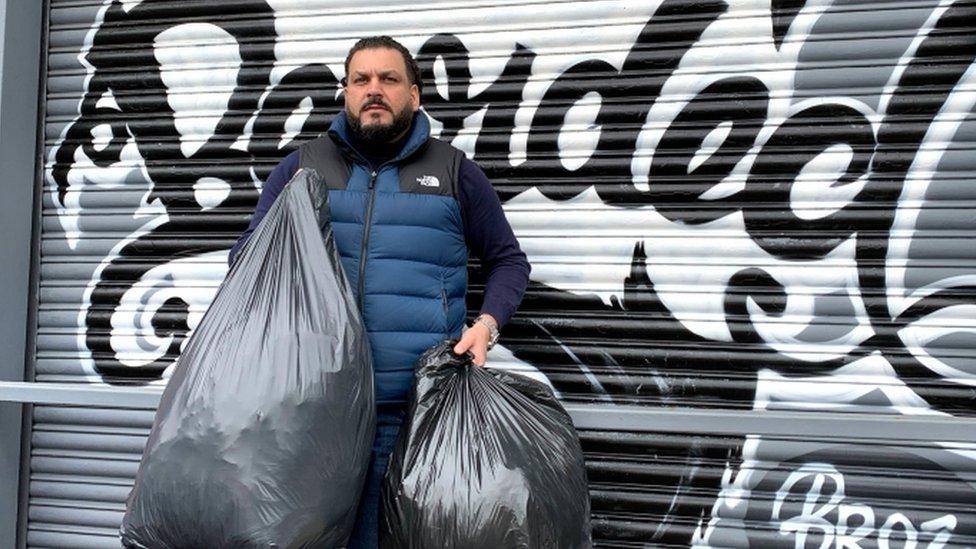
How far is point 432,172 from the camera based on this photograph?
287 centimetres

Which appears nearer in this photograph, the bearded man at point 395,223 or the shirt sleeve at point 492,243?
the bearded man at point 395,223

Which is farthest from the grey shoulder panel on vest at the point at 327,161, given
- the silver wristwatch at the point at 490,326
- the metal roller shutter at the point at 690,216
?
the metal roller shutter at the point at 690,216

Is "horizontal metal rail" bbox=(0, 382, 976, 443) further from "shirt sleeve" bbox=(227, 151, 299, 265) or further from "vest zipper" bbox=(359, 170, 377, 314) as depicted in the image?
"shirt sleeve" bbox=(227, 151, 299, 265)

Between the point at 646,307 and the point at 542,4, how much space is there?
114cm

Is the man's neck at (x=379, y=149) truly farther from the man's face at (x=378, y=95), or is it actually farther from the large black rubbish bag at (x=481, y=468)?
the large black rubbish bag at (x=481, y=468)

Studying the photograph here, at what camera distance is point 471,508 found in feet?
7.99

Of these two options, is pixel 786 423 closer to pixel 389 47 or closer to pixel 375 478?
pixel 375 478

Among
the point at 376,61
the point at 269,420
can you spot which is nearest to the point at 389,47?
the point at 376,61

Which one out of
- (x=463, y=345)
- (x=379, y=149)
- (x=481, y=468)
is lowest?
(x=481, y=468)

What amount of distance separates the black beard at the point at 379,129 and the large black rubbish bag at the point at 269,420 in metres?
0.27

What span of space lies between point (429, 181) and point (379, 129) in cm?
20

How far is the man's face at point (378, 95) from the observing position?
278 centimetres

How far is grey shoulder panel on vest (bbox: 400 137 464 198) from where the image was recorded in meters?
2.83

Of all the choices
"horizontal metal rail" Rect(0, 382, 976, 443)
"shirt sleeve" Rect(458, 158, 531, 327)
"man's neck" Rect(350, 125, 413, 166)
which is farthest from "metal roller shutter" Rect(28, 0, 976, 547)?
"man's neck" Rect(350, 125, 413, 166)
